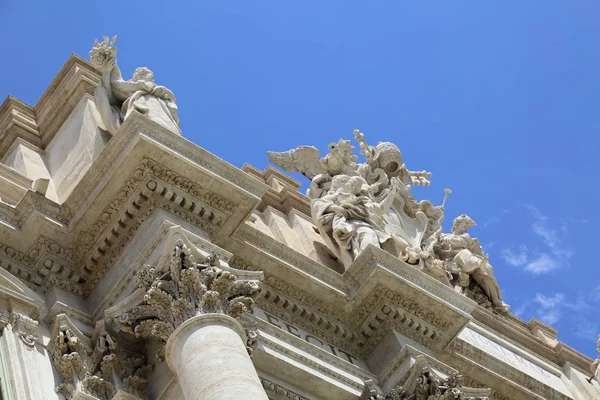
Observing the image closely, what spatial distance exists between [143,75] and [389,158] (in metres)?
5.49

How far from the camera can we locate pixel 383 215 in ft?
79.3

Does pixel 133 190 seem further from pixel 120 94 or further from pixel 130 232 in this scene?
pixel 120 94

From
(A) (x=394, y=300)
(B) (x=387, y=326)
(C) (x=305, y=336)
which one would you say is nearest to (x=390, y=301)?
(A) (x=394, y=300)

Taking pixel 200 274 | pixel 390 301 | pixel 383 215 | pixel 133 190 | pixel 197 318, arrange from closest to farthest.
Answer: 1. pixel 197 318
2. pixel 200 274
3. pixel 133 190
4. pixel 390 301
5. pixel 383 215

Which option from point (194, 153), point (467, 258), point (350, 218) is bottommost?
point (194, 153)

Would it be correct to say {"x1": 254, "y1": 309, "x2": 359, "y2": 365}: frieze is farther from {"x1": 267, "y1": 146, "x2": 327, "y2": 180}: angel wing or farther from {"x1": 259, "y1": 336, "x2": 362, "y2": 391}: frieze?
{"x1": 267, "y1": 146, "x2": 327, "y2": 180}: angel wing

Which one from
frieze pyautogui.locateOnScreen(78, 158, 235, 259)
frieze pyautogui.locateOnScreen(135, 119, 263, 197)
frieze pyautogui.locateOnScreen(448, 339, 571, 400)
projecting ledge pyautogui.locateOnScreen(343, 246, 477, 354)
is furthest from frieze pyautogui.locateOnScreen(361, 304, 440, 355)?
frieze pyautogui.locateOnScreen(78, 158, 235, 259)

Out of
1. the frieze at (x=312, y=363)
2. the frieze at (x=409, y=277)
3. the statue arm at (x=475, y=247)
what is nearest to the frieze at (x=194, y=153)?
the frieze at (x=312, y=363)

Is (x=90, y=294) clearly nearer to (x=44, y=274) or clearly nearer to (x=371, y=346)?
(x=44, y=274)

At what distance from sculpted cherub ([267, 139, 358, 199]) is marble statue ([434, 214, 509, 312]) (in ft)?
8.02

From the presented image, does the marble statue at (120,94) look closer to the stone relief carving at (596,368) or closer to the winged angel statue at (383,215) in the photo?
the winged angel statue at (383,215)

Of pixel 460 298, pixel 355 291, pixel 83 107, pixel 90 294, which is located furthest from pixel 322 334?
pixel 83 107

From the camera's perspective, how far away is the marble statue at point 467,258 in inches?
1014

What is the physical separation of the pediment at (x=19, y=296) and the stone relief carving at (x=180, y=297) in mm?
1097
